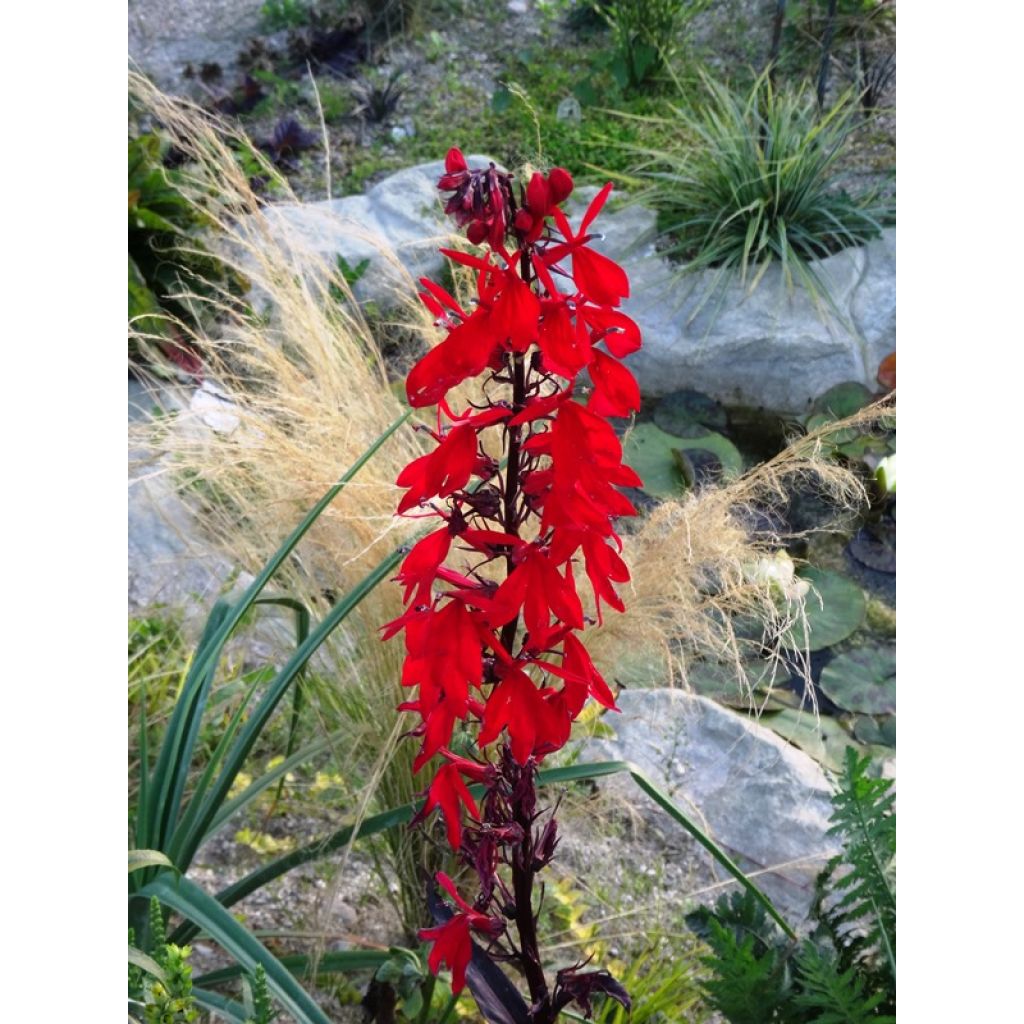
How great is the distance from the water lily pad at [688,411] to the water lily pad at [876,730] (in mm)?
904

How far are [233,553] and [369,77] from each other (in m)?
2.91

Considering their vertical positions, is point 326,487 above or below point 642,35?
below

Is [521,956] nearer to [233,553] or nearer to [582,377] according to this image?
[233,553]

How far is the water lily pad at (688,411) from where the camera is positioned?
2967mm

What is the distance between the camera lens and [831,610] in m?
2.51

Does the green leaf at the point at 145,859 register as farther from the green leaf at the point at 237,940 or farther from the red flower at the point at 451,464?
the red flower at the point at 451,464

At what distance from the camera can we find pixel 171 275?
3.05 metres

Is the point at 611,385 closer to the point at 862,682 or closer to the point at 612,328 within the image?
the point at 612,328

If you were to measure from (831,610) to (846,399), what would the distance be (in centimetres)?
70

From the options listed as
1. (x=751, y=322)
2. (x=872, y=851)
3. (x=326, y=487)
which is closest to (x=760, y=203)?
(x=751, y=322)

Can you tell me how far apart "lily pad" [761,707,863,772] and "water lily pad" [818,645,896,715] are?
56mm

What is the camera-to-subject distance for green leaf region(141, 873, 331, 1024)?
3.65ft

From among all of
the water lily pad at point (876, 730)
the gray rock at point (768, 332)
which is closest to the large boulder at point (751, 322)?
the gray rock at point (768, 332)
